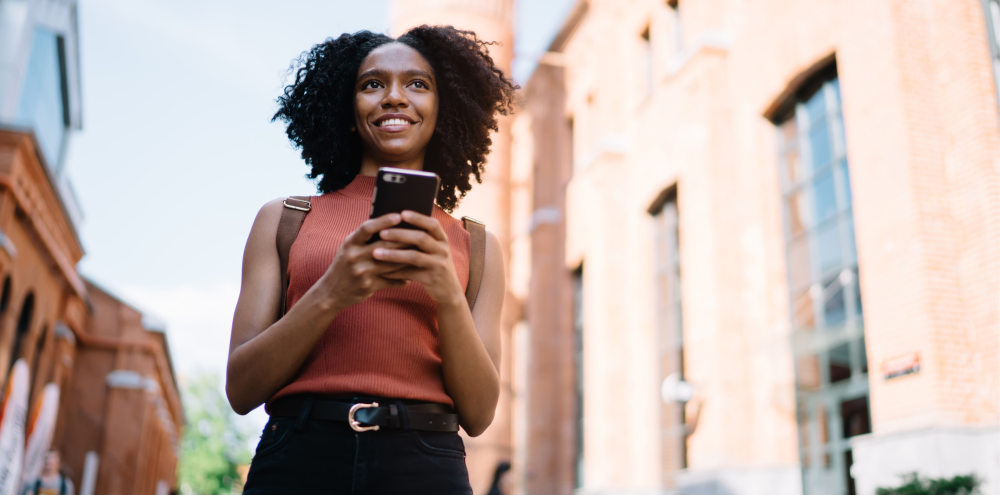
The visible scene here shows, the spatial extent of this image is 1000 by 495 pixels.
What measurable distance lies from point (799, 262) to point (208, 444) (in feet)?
179

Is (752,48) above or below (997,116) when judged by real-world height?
above

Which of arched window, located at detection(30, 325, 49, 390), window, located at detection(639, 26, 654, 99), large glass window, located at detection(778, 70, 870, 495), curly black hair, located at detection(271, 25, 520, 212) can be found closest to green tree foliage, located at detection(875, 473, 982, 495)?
large glass window, located at detection(778, 70, 870, 495)

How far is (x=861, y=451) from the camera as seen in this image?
947cm

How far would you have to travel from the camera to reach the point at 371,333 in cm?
167

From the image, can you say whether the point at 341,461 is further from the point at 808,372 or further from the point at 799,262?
the point at 799,262

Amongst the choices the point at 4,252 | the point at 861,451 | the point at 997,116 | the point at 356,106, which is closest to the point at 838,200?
the point at 997,116

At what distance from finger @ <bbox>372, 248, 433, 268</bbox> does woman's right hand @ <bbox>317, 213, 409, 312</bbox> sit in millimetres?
18

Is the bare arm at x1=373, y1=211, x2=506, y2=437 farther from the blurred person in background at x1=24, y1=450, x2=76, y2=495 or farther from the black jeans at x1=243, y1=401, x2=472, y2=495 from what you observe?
the blurred person in background at x1=24, y1=450, x2=76, y2=495

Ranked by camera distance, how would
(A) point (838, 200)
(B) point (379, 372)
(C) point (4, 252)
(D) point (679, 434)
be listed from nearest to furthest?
1. (B) point (379, 372)
2. (A) point (838, 200)
3. (C) point (4, 252)
4. (D) point (679, 434)

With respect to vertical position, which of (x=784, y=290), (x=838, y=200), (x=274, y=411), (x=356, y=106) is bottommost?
(x=274, y=411)

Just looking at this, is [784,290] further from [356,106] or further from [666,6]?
[356,106]

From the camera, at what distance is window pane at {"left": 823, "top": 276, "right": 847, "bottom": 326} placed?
11.3m

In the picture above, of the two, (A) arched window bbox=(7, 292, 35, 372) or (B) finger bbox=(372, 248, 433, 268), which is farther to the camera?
(A) arched window bbox=(7, 292, 35, 372)

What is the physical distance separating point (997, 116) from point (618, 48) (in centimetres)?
1190
